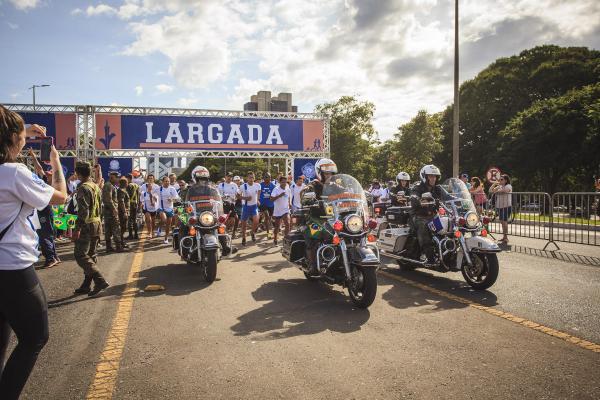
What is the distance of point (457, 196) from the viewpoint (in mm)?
7121

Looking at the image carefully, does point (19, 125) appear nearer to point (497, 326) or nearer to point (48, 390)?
point (48, 390)

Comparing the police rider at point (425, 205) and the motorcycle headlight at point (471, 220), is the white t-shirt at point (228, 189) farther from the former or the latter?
the motorcycle headlight at point (471, 220)

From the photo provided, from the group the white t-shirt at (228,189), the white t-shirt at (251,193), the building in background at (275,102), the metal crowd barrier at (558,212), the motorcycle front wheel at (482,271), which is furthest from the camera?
the building in background at (275,102)

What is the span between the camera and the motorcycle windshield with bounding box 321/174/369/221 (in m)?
6.05

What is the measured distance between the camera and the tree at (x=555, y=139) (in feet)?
101

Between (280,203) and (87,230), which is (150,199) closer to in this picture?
(280,203)

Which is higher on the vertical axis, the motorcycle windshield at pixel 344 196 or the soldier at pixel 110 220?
the motorcycle windshield at pixel 344 196

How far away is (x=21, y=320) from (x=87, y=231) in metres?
4.55

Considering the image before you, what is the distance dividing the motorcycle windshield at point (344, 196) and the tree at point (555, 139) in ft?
95.5

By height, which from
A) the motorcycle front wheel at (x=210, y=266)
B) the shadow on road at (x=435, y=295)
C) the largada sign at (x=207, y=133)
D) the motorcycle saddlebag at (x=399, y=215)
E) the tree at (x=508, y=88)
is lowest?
the shadow on road at (x=435, y=295)

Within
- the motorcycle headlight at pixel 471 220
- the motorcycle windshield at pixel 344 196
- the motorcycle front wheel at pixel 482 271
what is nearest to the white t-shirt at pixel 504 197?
the motorcycle headlight at pixel 471 220

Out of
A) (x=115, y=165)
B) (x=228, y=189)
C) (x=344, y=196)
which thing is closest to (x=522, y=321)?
(x=344, y=196)

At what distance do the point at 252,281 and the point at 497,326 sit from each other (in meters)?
3.98

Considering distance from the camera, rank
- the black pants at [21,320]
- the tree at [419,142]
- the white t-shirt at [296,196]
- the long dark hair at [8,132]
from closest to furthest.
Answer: the black pants at [21,320] < the long dark hair at [8,132] < the white t-shirt at [296,196] < the tree at [419,142]
